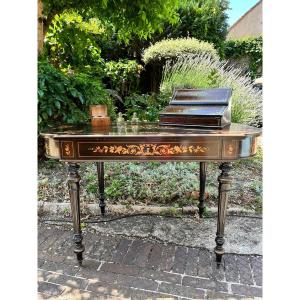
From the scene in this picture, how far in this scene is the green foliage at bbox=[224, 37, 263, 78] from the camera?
29.6ft

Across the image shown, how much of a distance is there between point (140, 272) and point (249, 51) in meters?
8.49

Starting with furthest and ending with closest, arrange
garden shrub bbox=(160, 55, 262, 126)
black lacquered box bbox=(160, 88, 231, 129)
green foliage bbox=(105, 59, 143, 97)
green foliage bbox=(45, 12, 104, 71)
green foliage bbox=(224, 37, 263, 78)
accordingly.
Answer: green foliage bbox=(224, 37, 263, 78)
green foliage bbox=(105, 59, 143, 97)
garden shrub bbox=(160, 55, 262, 126)
green foliage bbox=(45, 12, 104, 71)
black lacquered box bbox=(160, 88, 231, 129)

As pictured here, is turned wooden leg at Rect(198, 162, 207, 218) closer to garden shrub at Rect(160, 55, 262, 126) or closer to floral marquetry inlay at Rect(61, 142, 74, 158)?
floral marquetry inlay at Rect(61, 142, 74, 158)

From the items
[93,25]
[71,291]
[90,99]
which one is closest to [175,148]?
[71,291]

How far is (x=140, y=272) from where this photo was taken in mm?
2002

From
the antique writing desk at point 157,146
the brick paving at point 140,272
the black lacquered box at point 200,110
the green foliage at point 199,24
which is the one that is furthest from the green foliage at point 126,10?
the green foliage at point 199,24

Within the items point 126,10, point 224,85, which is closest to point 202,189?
point 126,10

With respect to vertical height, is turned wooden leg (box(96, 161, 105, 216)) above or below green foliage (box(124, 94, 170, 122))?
below

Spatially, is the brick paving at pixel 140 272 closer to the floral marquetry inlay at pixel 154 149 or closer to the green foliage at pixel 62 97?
the floral marquetry inlay at pixel 154 149

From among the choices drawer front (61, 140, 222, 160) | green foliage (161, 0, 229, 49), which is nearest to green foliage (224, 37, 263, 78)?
green foliage (161, 0, 229, 49)

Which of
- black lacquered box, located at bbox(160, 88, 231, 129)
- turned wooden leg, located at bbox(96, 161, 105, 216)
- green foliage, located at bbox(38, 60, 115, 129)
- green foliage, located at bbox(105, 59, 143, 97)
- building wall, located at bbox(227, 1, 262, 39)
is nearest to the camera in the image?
black lacquered box, located at bbox(160, 88, 231, 129)

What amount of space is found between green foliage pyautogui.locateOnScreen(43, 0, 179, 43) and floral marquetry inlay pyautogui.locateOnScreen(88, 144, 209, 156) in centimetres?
231

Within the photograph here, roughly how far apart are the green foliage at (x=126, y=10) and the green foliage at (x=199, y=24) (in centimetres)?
480
